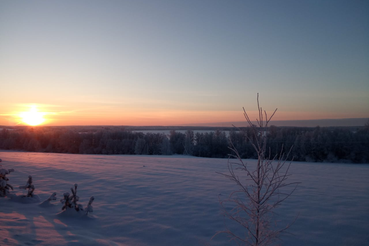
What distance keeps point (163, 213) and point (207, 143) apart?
22.1 meters

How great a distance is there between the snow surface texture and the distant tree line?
13.1 feet

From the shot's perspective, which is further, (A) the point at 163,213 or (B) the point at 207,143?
(B) the point at 207,143

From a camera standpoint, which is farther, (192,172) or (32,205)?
(192,172)

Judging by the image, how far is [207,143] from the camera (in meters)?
27.2

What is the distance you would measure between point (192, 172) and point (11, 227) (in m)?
6.52

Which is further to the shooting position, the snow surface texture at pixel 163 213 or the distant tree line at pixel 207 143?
the distant tree line at pixel 207 143

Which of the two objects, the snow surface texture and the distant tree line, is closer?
the snow surface texture

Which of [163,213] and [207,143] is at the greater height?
[207,143]

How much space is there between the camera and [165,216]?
5156 mm

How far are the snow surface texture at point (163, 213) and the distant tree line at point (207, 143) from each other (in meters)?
3.98

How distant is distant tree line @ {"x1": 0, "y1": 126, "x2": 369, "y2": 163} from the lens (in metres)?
17.4

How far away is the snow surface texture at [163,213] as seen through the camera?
13.3 ft

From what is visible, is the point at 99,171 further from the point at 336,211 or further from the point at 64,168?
the point at 336,211

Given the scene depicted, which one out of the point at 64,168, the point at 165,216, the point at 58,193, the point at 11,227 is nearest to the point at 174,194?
the point at 165,216
